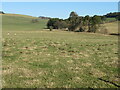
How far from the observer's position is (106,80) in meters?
8.12

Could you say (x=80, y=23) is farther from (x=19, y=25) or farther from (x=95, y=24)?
(x=19, y=25)

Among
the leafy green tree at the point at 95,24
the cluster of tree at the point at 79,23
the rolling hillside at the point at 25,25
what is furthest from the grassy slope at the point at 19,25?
the leafy green tree at the point at 95,24

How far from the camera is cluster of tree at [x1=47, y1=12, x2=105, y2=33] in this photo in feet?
276

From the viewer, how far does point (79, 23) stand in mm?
92688

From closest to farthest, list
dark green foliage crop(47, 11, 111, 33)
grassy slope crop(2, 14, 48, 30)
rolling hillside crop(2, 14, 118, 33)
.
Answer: dark green foliage crop(47, 11, 111, 33) → rolling hillside crop(2, 14, 118, 33) → grassy slope crop(2, 14, 48, 30)

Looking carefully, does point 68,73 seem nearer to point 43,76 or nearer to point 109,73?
point 43,76

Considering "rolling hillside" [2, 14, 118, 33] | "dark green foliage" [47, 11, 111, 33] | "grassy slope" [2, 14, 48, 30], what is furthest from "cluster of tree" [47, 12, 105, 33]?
"grassy slope" [2, 14, 48, 30]

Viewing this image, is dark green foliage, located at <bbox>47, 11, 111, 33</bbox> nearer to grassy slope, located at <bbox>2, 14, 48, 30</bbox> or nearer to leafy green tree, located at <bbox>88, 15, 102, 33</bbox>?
leafy green tree, located at <bbox>88, 15, 102, 33</bbox>

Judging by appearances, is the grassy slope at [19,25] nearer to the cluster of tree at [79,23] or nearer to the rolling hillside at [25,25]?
the rolling hillside at [25,25]

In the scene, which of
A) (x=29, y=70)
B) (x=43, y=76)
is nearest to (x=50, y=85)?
(x=43, y=76)

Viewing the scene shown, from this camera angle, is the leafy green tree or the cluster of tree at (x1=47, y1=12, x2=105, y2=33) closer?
the leafy green tree

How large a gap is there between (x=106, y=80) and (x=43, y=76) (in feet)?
10.5

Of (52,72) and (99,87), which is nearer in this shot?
(99,87)

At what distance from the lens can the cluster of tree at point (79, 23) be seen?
84.1 meters
